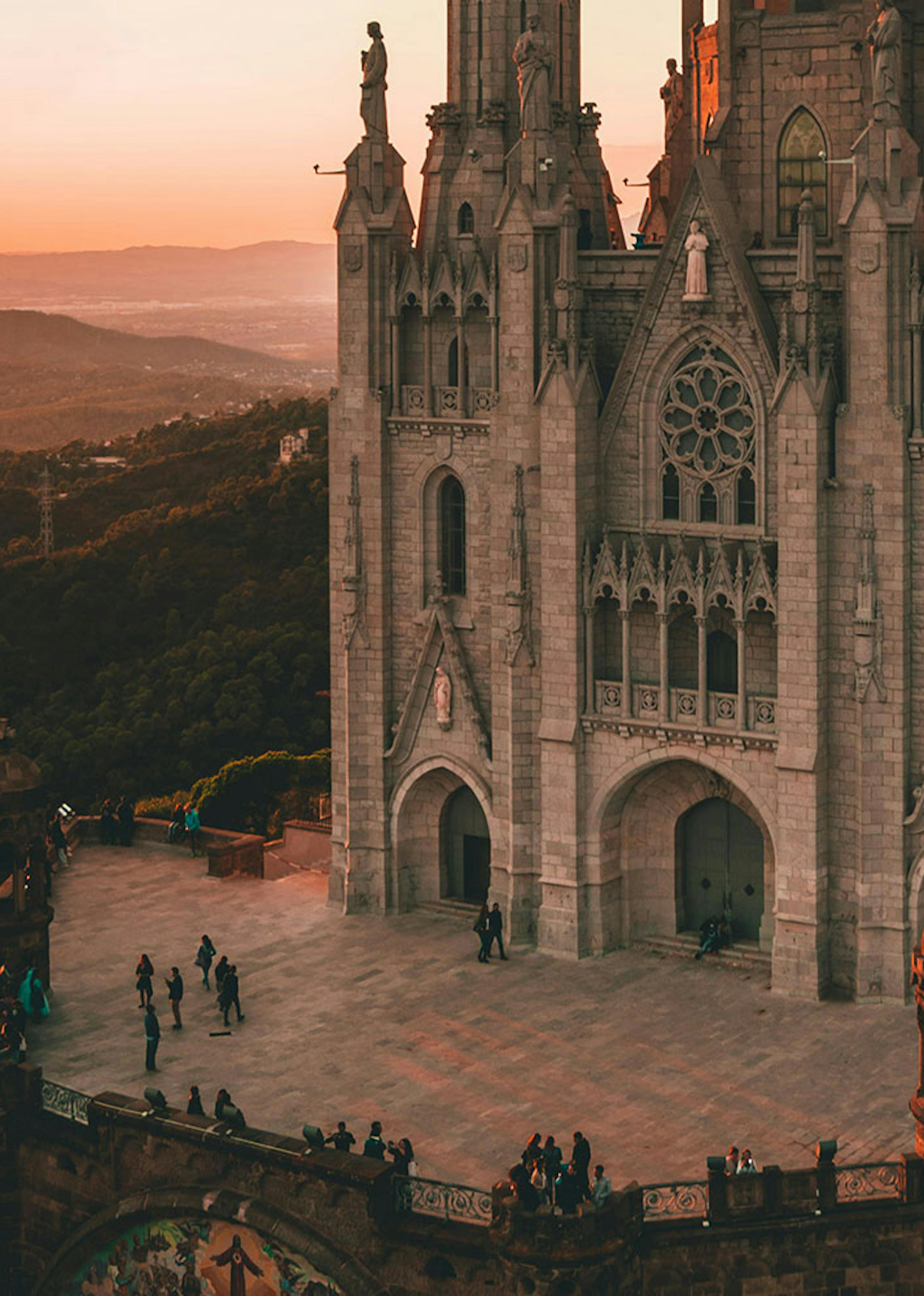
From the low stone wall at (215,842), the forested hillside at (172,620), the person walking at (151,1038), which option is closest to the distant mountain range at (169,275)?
the forested hillside at (172,620)

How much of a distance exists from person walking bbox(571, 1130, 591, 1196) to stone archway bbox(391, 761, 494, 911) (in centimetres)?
1402

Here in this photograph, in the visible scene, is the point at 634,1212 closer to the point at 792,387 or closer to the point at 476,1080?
the point at 476,1080

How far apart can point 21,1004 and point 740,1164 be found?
14419 mm

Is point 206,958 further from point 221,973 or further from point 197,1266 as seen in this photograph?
point 197,1266

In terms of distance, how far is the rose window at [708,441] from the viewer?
45.9m

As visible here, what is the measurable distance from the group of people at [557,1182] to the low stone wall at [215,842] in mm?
18419

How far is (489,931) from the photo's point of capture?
47781 mm

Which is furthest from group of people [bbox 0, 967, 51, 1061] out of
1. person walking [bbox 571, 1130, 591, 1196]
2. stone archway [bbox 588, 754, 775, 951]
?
person walking [bbox 571, 1130, 591, 1196]

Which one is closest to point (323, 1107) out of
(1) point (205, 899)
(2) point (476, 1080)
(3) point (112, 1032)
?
(2) point (476, 1080)

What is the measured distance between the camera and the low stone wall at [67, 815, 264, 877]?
178ft

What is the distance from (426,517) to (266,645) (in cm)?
3100

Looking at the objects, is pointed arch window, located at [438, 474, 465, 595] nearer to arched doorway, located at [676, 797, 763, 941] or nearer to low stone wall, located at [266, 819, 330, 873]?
arched doorway, located at [676, 797, 763, 941]

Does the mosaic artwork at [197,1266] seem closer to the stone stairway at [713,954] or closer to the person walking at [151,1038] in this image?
Answer: the person walking at [151,1038]

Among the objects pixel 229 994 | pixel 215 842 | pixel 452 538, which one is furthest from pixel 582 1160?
pixel 215 842
